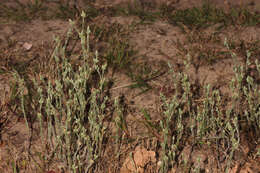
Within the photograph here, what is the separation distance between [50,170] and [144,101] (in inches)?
35.3

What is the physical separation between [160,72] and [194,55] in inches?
17.4

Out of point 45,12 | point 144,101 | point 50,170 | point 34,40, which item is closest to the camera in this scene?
point 50,170

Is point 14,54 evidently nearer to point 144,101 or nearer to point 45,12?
point 45,12

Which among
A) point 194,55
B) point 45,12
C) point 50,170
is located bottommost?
point 50,170

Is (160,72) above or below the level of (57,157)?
above

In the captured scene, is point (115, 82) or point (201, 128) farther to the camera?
point (115, 82)

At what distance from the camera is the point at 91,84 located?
2775 millimetres

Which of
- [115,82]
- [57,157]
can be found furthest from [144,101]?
[57,157]

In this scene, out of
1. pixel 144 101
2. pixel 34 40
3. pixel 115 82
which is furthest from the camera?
pixel 34 40

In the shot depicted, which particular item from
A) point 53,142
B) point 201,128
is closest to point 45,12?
point 53,142

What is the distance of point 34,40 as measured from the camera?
336 centimetres

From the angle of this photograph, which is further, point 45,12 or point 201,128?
point 45,12

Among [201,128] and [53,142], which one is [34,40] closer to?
[53,142]

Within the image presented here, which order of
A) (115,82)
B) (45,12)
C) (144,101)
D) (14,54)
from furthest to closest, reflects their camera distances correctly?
(45,12), (14,54), (115,82), (144,101)
